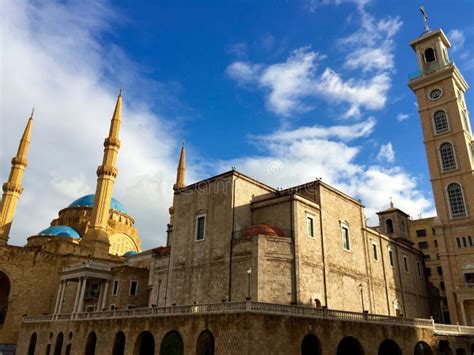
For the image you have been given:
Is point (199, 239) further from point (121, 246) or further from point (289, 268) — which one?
point (121, 246)

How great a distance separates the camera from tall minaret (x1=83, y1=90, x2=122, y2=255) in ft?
154

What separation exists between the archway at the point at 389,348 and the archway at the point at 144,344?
14424mm

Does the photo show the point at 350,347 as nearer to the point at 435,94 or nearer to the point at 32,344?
the point at 32,344

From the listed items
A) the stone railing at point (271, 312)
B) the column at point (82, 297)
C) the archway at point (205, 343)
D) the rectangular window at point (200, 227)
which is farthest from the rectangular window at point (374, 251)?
the column at point (82, 297)

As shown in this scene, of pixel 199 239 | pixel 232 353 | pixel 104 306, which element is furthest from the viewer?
pixel 104 306

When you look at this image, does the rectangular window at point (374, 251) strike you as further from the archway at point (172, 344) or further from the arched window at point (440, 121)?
the archway at point (172, 344)

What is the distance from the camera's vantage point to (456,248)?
119ft

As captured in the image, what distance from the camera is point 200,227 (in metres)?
30.4

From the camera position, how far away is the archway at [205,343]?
824 inches

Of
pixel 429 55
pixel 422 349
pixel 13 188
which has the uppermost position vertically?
pixel 429 55

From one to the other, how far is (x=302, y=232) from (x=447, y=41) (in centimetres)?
3314

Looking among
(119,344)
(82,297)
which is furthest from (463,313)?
(82,297)

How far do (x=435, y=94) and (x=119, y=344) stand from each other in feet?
130

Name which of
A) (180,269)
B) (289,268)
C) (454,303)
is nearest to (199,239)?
(180,269)
